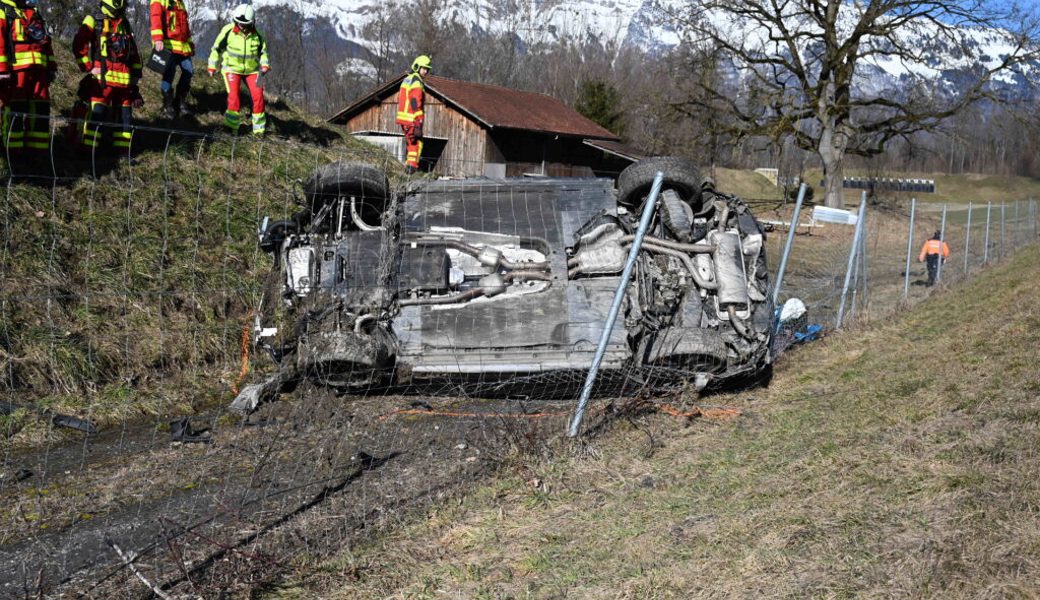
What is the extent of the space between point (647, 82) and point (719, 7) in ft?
97.3

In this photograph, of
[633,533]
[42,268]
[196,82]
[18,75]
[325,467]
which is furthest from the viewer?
[196,82]

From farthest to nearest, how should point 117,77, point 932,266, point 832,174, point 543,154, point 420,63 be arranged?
point 832,174 < point 543,154 < point 932,266 < point 420,63 < point 117,77

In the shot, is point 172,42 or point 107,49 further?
point 172,42

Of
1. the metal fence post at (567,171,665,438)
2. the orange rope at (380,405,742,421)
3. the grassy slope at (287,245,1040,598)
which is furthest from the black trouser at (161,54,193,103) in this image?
the grassy slope at (287,245,1040,598)

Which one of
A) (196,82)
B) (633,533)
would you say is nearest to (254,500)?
(633,533)

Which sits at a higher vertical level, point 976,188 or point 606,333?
point 976,188

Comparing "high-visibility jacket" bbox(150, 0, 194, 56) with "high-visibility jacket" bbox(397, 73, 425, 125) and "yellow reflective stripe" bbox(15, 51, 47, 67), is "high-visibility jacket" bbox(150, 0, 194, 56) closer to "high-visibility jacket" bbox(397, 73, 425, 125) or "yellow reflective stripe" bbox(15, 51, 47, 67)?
"yellow reflective stripe" bbox(15, 51, 47, 67)

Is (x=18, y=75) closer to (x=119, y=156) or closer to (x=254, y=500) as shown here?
(x=119, y=156)

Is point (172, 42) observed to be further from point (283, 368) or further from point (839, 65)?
point (839, 65)

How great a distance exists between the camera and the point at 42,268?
25.1 feet

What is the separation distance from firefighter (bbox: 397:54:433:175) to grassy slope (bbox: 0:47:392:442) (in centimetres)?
334

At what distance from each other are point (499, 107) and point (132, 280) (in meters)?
19.7

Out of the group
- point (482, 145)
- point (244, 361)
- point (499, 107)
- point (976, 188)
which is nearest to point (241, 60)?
point (244, 361)

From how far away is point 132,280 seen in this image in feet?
26.0
